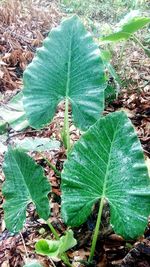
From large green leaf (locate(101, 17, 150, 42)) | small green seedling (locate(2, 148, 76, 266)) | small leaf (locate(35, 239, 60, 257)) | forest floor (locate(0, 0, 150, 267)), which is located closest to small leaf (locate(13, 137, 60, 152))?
small green seedling (locate(2, 148, 76, 266))

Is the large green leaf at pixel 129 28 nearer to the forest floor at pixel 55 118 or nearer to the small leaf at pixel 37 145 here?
the forest floor at pixel 55 118

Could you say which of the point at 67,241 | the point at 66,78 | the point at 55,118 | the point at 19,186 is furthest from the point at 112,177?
the point at 55,118

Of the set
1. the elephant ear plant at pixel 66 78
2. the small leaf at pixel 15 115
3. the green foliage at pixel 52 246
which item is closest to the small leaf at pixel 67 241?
the green foliage at pixel 52 246

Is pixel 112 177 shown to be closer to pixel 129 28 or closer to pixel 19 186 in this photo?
pixel 19 186

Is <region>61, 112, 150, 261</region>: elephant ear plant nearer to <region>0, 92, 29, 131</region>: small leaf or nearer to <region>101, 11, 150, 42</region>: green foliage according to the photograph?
<region>0, 92, 29, 131</region>: small leaf

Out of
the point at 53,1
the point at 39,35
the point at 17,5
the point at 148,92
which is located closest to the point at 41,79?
the point at 148,92
